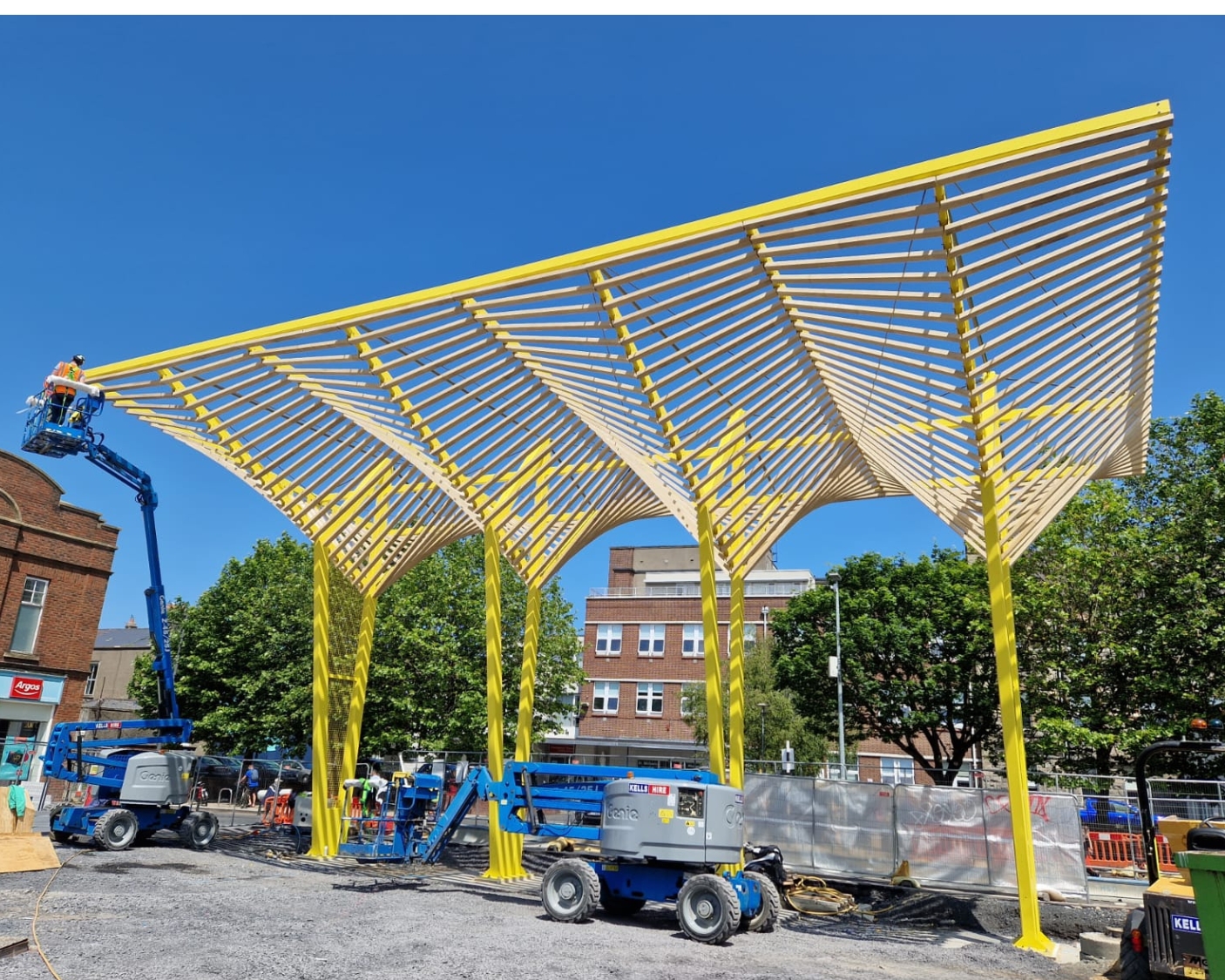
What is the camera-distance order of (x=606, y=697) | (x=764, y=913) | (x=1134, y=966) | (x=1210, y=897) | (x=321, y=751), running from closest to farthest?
(x=1210, y=897) → (x=1134, y=966) → (x=764, y=913) → (x=321, y=751) → (x=606, y=697)

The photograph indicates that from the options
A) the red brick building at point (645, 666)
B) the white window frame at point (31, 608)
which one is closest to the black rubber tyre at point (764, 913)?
the white window frame at point (31, 608)

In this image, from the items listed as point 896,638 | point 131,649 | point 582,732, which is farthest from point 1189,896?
point 131,649

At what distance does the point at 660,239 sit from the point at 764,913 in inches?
421

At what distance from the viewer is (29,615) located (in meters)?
29.9

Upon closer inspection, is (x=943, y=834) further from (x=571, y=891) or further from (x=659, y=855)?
(x=571, y=891)

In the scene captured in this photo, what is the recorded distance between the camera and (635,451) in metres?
18.6

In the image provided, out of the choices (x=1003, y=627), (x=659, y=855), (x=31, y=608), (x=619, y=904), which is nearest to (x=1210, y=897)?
(x=659, y=855)

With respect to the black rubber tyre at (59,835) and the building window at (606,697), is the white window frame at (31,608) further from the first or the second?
the building window at (606,697)

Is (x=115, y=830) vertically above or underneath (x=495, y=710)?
underneath

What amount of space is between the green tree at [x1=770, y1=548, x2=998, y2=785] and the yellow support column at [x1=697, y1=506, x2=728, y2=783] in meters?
16.8

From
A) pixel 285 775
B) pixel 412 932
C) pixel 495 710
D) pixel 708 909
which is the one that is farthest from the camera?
pixel 285 775

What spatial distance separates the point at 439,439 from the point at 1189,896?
14669 mm

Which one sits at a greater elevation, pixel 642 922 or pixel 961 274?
pixel 961 274

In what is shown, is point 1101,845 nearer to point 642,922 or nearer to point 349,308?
point 642,922
